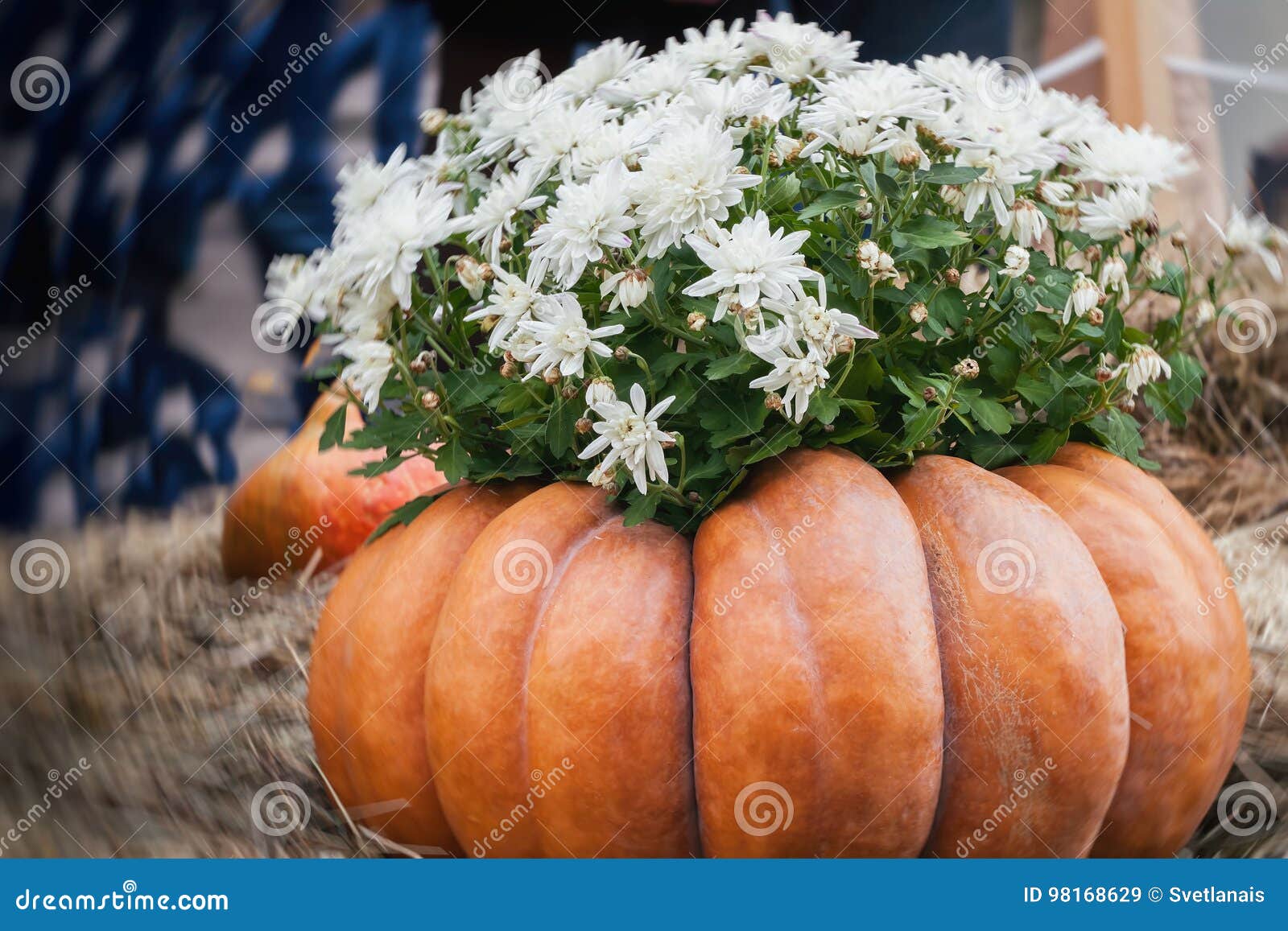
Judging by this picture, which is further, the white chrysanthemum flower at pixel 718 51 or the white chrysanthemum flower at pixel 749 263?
the white chrysanthemum flower at pixel 718 51

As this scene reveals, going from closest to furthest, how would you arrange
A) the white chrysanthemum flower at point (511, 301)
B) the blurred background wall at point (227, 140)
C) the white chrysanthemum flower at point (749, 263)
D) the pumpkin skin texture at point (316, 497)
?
the white chrysanthemum flower at point (749, 263), the white chrysanthemum flower at point (511, 301), the blurred background wall at point (227, 140), the pumpkin skin texture at point (316, 497)

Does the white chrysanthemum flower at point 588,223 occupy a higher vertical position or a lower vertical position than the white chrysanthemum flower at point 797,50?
lower

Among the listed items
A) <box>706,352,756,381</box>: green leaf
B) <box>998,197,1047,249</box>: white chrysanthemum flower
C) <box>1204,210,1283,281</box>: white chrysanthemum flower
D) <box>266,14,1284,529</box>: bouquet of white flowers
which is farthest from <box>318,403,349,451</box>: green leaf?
<box>1204,210,1283,281</box>: white chrysanthemum flower

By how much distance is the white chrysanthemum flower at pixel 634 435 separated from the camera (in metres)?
0.82

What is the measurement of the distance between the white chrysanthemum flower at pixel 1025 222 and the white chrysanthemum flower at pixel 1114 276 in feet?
0.31

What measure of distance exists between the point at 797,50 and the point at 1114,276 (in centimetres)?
39

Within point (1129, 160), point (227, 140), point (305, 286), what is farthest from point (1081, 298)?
point (227, 140)

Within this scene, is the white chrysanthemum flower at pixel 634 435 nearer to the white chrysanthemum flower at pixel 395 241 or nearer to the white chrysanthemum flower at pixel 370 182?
the white chrysanthemum flower at pixel 395 241

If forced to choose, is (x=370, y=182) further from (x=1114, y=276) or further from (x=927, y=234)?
(x=1114, y=276)

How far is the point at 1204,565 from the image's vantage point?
101 centimetres

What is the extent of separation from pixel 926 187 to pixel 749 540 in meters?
0.35

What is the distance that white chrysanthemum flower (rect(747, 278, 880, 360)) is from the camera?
2.59 ft

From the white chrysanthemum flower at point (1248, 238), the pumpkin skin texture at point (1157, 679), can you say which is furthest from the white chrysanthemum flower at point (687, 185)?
the white chrysanthemum flower at point (1248, 238)

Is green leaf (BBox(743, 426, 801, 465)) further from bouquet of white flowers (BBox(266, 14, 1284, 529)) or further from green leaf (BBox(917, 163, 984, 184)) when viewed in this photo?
green leaf (BBox(917, 163, 984, 184))
